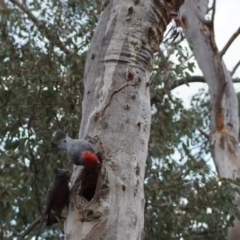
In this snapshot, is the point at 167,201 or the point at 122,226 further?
the point at 167,201

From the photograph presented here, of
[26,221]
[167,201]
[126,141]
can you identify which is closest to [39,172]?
[26,221]

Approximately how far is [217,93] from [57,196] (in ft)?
13.8

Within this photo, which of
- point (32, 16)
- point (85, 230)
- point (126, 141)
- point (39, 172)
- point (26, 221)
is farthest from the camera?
point (32, 16)

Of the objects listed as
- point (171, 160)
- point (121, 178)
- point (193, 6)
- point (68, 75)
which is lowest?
point (121, 178)

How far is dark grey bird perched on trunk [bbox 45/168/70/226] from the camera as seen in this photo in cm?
266

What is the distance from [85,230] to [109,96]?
0.65 metres

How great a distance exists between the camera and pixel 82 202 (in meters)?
2.54

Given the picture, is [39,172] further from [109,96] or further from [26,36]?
[109,96]

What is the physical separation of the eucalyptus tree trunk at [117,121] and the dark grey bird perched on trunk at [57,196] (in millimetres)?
62

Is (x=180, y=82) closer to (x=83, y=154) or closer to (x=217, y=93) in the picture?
(x=217, y=93)

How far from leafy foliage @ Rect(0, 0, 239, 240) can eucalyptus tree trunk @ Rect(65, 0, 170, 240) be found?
8.55ft

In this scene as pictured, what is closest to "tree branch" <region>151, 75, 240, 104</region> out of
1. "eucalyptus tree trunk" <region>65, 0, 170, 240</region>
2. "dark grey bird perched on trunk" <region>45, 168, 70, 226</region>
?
"eucalyptus tree trunk" <region>65, 0, 170, 240</region>

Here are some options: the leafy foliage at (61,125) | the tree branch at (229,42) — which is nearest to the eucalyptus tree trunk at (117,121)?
the leafy foliage at (61,125)

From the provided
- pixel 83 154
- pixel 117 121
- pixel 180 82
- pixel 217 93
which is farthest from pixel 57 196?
pixel 180 82
